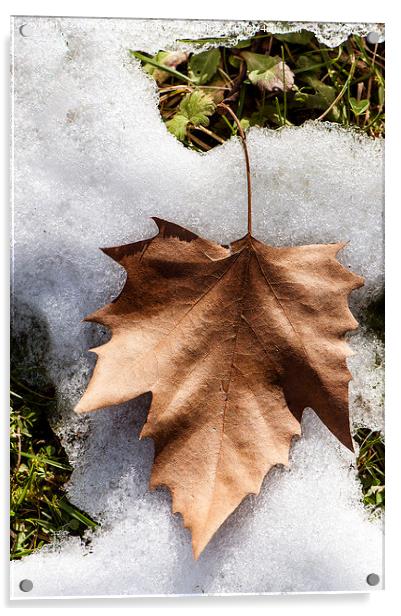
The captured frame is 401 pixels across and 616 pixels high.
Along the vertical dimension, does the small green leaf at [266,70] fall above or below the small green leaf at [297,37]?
below

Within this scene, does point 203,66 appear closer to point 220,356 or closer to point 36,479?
point 220,356

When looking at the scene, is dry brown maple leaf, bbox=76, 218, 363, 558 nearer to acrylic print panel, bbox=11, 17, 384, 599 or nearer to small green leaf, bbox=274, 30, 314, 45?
acrylic print panel, bbox=11, 17, 384, 599

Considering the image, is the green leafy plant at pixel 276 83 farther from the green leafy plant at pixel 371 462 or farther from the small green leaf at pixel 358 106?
the green leafy plant at pixel 371 462

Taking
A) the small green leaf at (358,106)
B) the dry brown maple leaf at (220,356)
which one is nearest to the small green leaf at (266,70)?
the small green leaf at (358,106)

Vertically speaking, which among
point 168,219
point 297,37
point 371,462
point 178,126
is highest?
point 297,37

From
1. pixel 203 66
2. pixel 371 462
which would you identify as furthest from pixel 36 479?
pixel 203 66

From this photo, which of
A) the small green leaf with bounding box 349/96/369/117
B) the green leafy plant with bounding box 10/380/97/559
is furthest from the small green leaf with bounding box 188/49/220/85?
the green leafy plant with bounding box 10/380/97/559
